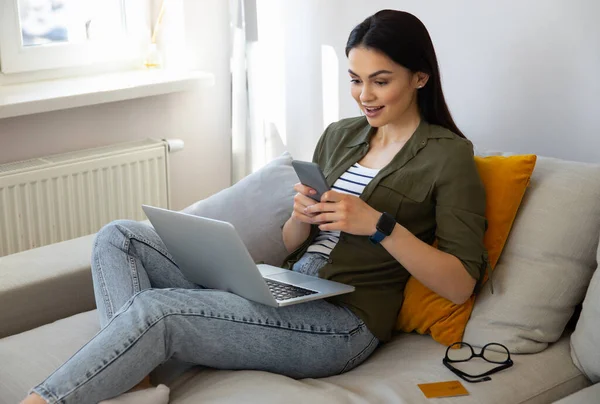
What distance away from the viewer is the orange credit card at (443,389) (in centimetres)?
158

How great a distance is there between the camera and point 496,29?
2139mm

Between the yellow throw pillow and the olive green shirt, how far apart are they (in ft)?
0.16

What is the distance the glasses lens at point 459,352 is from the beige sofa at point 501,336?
19 millimetres

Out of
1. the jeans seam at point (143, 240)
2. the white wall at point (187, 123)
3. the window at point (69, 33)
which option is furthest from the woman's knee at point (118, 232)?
the window at point (69, 33)

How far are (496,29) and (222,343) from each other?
1.10 meters

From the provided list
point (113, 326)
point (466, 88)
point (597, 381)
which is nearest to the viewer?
point (113, 326)

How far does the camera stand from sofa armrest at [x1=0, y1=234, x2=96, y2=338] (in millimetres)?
1939

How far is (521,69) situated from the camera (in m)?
2.10

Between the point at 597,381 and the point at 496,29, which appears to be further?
the point at 496,29

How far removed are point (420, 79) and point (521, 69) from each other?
1.30 ft

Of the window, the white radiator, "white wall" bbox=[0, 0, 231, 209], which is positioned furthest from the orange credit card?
the window

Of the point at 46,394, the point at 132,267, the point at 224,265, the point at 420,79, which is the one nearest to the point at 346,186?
the point at 420,79

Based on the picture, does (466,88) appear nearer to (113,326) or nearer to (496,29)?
(496,29)

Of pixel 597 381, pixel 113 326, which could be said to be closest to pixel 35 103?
pixel 113 326
